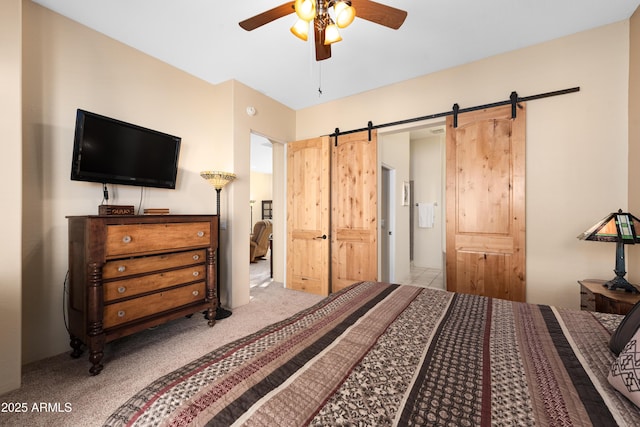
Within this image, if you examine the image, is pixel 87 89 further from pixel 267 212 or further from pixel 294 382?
pixel 267 212

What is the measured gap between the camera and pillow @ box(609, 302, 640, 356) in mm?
Answer: 898

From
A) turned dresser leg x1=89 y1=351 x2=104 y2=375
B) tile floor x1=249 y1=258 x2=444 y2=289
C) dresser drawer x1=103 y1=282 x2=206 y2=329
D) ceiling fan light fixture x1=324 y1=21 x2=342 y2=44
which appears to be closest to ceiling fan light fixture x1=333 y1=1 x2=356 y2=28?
ceiling fan light fixture x1=324 y1=21 x2=342 y2=44

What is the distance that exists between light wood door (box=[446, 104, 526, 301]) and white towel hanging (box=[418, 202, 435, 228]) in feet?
9.58

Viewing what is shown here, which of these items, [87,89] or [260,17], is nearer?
[260,17]

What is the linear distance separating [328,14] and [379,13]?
33 centimetres

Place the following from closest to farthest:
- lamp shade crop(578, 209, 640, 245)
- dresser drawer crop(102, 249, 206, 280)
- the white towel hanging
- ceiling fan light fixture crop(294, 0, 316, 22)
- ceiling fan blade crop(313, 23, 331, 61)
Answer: ceiling fan light fixture crop(294, 0, 316, 22) < ceiling fan blade crop(313, 23, 331, 61) < lamp shade crop(578, 209, 640, 245) < dresser drawer crop(102, 249, 206, 280) < the white towel hanging

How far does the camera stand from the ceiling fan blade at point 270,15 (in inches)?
64.6

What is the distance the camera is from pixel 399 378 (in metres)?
0.81

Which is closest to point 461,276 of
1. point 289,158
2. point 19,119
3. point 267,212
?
point 289,158

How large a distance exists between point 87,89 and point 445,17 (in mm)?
3222

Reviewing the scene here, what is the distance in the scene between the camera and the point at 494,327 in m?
1.22

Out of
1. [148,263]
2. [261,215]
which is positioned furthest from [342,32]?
[261,215]

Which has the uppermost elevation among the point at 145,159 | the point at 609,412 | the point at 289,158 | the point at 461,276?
the point at 289,158

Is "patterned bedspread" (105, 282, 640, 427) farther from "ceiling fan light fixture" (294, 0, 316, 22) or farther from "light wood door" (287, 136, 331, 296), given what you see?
"light wood door" (287, 136, 331, 296)
